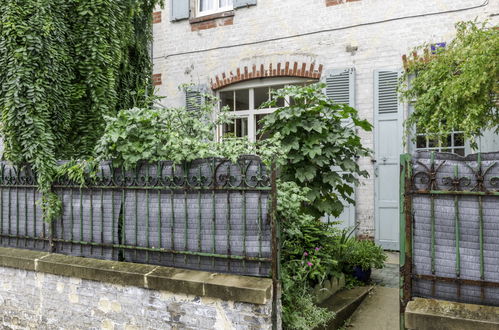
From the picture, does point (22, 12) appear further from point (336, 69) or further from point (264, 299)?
point (336, 69)

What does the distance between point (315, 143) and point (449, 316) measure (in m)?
1.88

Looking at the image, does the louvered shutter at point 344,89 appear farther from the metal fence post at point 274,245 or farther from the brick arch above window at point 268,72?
the metal fence post at point 274,245

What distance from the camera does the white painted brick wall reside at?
6.79 meters

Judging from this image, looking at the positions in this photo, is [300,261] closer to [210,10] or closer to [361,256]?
[361,256]

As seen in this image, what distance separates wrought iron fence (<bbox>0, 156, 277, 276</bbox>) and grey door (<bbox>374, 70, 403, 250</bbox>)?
432cm

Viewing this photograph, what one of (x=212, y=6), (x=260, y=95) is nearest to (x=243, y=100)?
(x=260, y=95)

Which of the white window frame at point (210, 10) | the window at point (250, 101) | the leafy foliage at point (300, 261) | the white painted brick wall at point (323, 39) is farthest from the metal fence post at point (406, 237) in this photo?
the white window frame at point (210, 10)

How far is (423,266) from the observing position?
2.69 meters

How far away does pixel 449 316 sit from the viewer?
2.48m

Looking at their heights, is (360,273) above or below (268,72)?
below

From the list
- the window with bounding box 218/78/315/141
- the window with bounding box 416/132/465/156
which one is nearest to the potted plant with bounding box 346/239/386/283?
the window with bounding box 416/132/465/156

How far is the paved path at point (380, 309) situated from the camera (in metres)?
3.73

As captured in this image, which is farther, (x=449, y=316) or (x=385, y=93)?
(x=385, y=93)

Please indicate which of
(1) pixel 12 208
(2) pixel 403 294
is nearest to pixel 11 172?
(1) pixel 12 208
